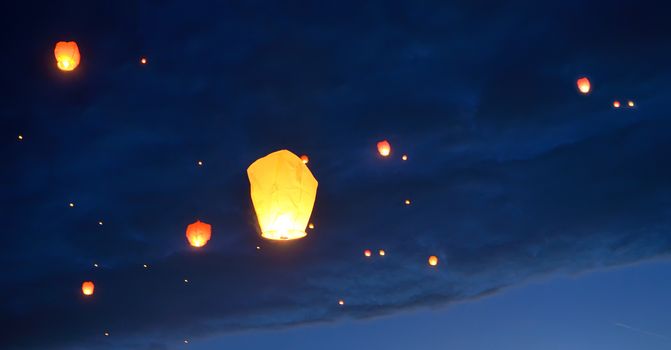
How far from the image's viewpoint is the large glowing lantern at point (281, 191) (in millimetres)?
2994

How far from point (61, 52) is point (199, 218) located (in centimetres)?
874

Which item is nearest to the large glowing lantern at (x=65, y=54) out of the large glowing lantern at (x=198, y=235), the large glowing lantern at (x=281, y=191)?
the large glowing lantern at (x=198, y=235)

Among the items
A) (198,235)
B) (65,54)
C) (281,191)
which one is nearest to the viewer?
(281,191)

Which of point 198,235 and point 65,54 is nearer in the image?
point 65,54

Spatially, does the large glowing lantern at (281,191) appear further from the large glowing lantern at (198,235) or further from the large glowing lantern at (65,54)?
the large glowing lantern at (198,235)

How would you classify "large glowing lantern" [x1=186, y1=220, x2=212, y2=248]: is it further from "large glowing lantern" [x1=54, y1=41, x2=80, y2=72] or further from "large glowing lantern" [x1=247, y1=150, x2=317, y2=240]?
"large glowing lantern" [x1=247, y1=150, x2=317, y2=240]

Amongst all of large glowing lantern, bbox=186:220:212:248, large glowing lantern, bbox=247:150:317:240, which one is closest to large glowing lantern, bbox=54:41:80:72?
large glowing lantern, bbox=186:220:212:248

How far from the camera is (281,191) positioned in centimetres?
300

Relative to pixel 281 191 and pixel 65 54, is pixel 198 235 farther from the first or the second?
pixel 281 191

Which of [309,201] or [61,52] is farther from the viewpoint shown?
[61,52]

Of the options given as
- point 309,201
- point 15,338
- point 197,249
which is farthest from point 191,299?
point 309,201

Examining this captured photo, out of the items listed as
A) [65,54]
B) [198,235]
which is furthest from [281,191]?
[198,235]

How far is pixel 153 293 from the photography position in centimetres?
2156

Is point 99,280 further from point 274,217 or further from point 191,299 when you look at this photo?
point 274,217
